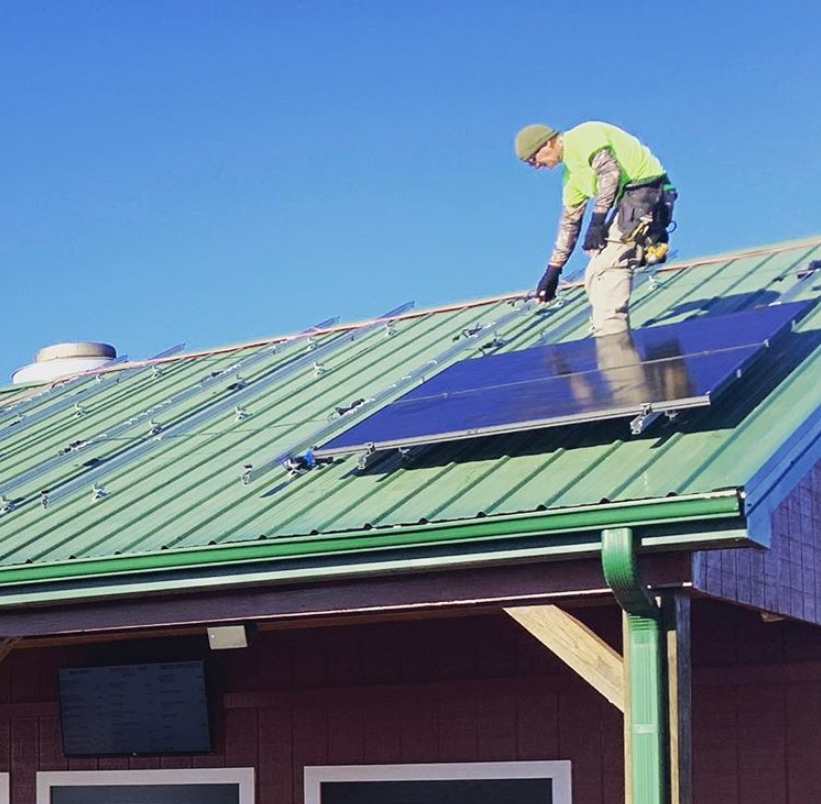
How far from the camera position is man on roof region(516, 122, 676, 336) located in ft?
35.1

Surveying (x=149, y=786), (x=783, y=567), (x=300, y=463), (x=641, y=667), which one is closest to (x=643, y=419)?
(x=783, y=567)

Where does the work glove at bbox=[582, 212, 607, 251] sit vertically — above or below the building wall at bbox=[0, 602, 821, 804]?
above

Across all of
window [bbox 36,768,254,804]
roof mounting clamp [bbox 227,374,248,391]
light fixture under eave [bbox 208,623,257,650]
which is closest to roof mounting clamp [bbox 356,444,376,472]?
light fixture under eave [bbox 208,623,257,650]

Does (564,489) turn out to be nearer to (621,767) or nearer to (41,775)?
(621,767)

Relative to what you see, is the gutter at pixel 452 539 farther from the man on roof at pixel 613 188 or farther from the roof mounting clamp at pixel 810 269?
the roof mounting clamp at pixel 810 269

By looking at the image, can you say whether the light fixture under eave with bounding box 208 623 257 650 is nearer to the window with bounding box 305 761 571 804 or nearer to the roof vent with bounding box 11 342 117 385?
the window with bounding box 305 761 571 804

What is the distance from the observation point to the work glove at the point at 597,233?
10703mm

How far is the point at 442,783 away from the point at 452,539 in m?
3.42

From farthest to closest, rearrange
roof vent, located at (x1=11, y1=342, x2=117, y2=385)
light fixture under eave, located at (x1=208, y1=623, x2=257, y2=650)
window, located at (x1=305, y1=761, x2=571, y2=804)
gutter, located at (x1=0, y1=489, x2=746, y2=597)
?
roof vent, located at (x1=11, y1=342, x2=117, y2=385), window, located at (x1=305, y1=761, x2=571, y2=804), light fixture under eave, located at (x1=208, y1=623, x2=257, y2=650), gutter, located at (x1=0, y1=489, x2=746, y2=597)

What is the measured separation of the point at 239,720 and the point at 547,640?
14.8 feet

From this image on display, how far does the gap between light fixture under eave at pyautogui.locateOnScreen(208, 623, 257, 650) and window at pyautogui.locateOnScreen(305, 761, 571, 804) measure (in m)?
2.09

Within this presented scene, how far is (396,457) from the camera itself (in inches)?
396

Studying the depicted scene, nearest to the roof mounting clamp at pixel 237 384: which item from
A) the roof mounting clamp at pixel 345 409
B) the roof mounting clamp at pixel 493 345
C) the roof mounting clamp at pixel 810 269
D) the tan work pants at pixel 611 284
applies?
the roof mounting clamp at pixel 345 409

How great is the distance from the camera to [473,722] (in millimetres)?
11023
